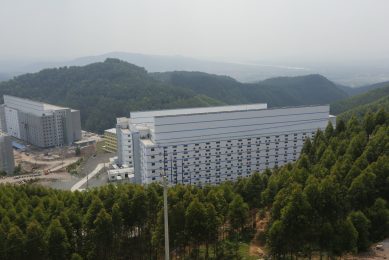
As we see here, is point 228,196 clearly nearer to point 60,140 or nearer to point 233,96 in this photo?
point 60,140

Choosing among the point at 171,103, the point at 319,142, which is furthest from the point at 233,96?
the point at 319,142

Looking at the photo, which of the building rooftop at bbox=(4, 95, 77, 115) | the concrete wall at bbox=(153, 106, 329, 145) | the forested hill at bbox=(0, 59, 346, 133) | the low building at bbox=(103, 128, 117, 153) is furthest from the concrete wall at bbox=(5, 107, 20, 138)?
the concrete wall at bbox=(153, 106, 329, 145)

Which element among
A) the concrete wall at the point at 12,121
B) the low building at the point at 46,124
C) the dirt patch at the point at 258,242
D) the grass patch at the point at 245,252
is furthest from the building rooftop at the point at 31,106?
the grass patch at the point at 245,252

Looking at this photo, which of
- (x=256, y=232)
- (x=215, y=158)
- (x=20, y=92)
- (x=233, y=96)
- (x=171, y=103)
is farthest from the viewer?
(x=233, y=96)

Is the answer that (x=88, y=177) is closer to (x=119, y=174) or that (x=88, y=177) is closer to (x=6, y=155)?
(x=119, y=174)

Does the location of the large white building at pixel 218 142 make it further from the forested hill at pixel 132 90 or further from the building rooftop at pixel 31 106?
the forested hill at pixel 132 90

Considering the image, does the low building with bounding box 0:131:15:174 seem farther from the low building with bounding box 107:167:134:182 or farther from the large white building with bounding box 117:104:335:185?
the large white building with bounding box 117:104:335:185
